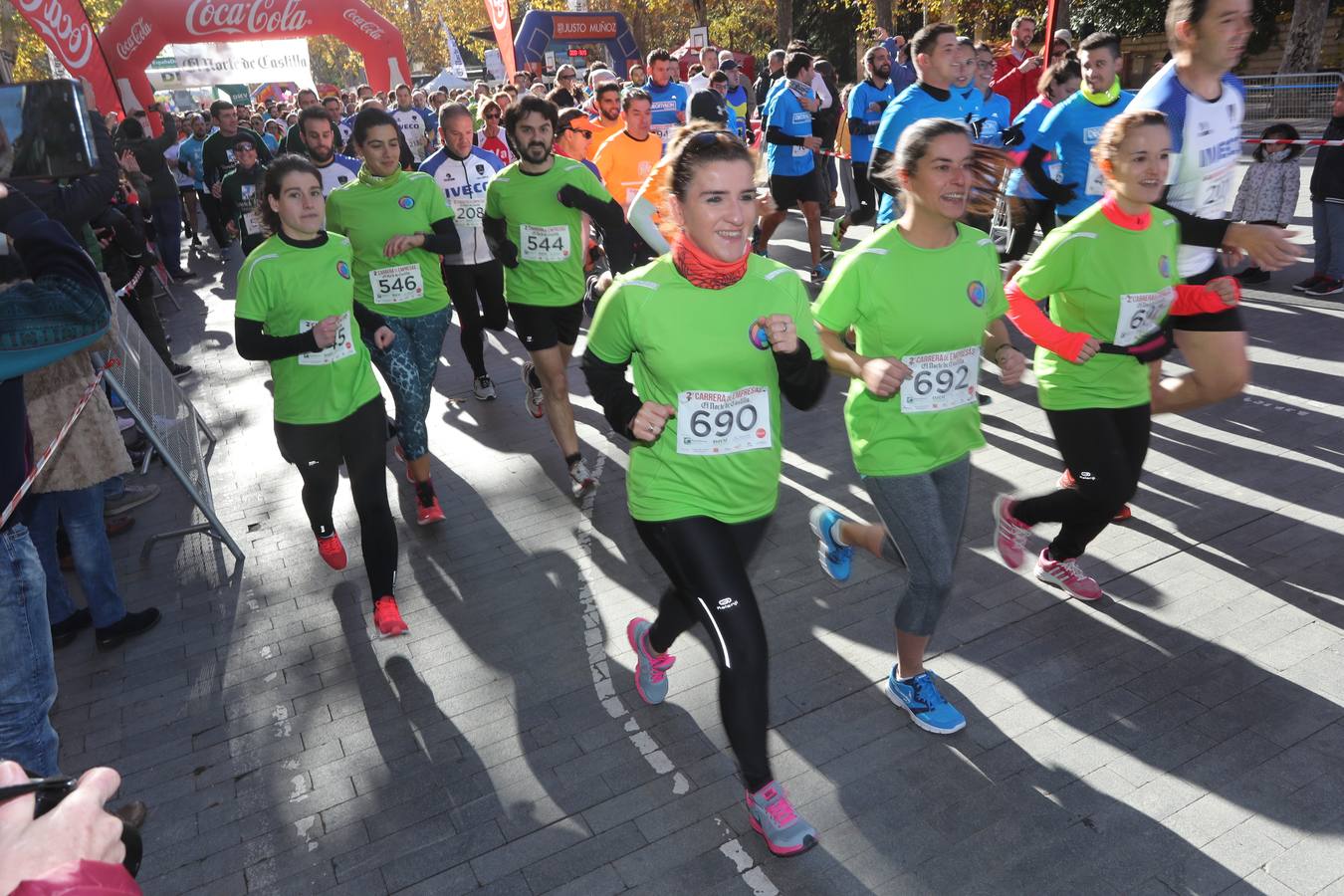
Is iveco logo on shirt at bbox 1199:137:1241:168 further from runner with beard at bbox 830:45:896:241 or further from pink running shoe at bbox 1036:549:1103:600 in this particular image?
runner with beard at bbox 830:45:896:241

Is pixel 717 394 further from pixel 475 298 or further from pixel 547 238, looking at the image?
pixel 475 298

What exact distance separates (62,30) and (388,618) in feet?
60.2

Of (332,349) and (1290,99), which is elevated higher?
(1290,99)

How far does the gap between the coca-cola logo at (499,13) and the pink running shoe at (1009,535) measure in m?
23.5

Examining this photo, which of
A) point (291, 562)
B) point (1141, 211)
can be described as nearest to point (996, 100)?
point (1141, 211)

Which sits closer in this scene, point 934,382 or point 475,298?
point 934,382

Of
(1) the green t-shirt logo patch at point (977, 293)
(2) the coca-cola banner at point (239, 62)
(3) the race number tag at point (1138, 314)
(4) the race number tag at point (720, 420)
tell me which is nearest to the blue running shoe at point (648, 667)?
(4) the race number tag at point (720, 420)

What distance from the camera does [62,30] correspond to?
17.9 metres

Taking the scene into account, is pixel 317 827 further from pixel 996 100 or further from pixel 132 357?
pixel 996 100

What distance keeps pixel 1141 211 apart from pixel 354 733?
3617 millimetres

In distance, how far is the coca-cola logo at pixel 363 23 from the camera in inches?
913

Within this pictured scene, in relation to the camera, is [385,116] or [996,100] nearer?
[385,116]

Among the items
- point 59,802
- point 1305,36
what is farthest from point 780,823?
point 1305,36

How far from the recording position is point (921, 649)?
3533mm
